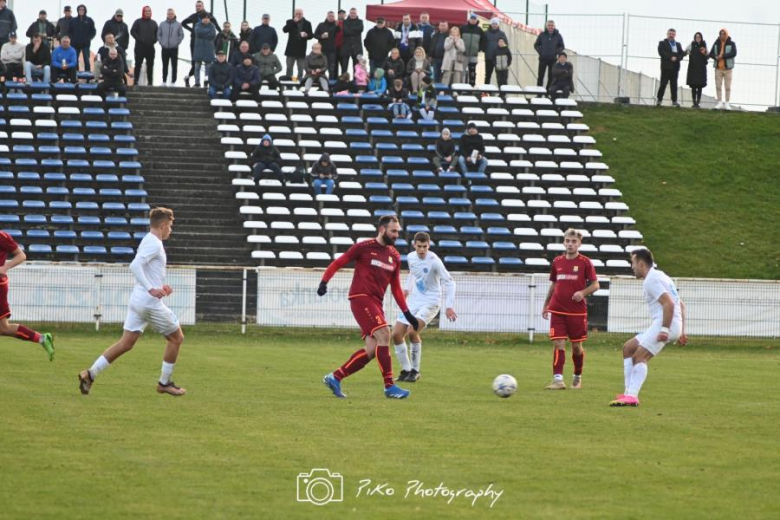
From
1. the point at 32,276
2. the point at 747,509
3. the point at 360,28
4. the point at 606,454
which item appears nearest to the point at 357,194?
the point at 360,28

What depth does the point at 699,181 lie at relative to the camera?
3722cm

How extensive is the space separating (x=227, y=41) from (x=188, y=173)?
16.2 feet

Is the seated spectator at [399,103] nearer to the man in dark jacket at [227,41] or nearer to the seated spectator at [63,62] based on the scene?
the man in dark jacket at [227,41]

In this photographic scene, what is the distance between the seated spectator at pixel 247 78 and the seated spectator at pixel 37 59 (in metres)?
5.28

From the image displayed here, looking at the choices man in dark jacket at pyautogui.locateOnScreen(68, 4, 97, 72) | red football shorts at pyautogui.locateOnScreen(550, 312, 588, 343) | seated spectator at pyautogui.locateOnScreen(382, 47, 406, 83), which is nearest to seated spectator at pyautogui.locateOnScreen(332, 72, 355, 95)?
seated spectator at pyautogui.locateOnScreen(382, 47, 406, 83)

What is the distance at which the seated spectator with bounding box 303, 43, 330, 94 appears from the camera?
35.5 m

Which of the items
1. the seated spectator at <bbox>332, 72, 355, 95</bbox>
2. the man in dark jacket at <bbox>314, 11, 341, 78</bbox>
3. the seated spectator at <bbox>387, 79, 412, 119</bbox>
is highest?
the man in dark jacket at <bbox>314, 11, 341, 78</bbox>

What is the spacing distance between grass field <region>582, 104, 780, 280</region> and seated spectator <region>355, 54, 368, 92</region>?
7833mm

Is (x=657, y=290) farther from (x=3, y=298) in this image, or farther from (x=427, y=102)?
(x=427, y=102)

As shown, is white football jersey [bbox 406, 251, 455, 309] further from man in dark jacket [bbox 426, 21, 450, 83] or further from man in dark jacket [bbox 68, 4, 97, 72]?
man in dark jacket [bbox 68, 4, 97, 72]

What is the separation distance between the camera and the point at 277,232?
1220 inches

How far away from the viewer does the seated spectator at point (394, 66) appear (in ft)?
116

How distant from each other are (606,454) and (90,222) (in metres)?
22.2

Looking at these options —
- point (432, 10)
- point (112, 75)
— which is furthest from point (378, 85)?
point (112, 75)
